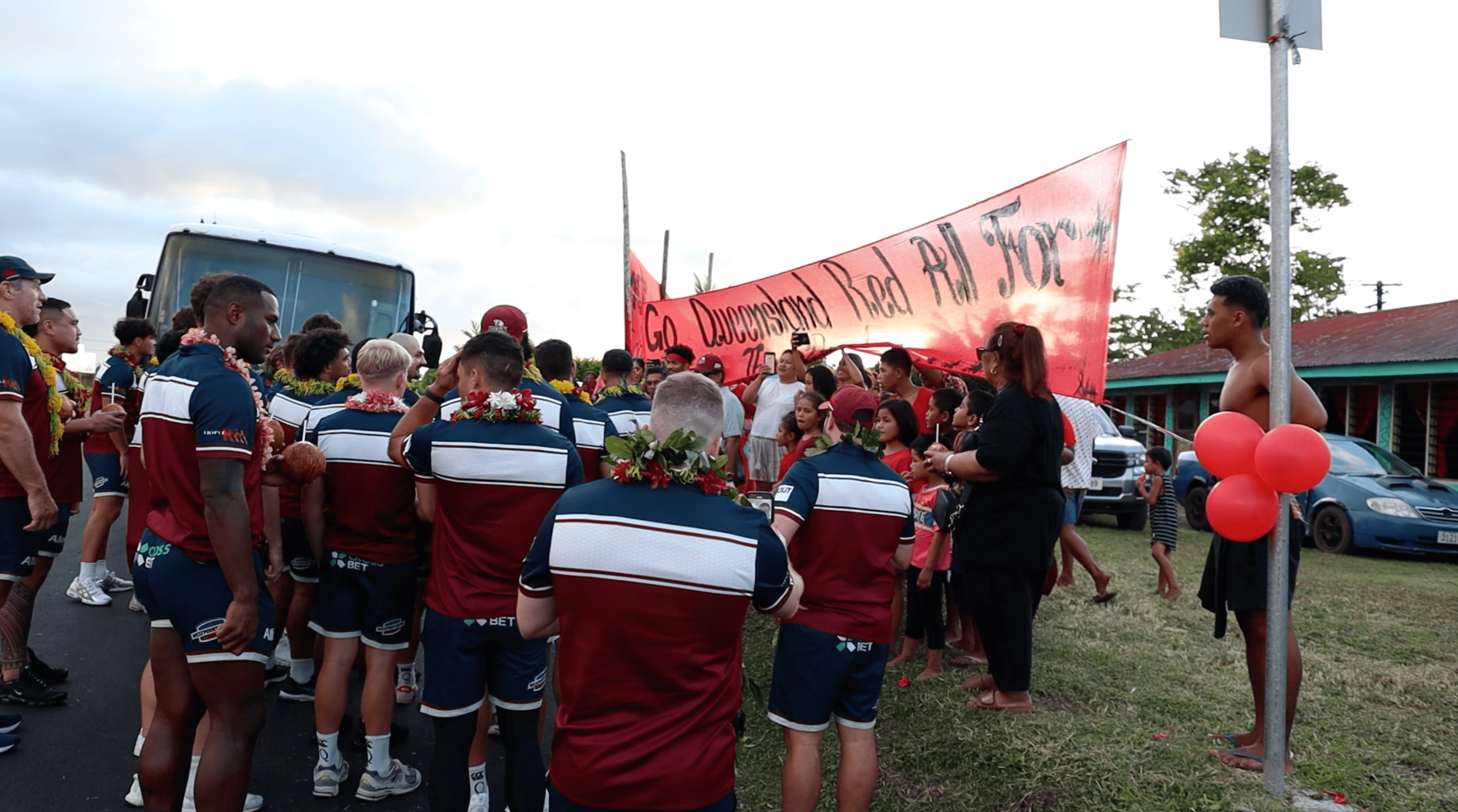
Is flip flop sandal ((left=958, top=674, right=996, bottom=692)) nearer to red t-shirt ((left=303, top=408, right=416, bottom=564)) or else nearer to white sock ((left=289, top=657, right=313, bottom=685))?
red t-shirt ((left=303, top=408, right=416, bottom=564))

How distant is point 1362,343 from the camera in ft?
54.4

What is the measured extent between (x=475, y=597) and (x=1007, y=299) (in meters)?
4.12

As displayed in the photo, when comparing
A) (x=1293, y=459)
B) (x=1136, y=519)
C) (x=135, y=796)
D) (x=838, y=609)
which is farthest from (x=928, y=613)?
(x=1136, y=519)

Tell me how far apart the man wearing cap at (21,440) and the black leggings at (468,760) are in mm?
2665

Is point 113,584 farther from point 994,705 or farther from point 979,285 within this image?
point 979,285

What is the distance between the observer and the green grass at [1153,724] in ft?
11.7

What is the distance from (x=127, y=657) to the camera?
18.4 ft

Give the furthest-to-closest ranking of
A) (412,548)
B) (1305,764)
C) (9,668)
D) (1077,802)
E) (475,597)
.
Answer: (9,668)
(412,548)
(1305,764)
(1077,802)
(475,597)

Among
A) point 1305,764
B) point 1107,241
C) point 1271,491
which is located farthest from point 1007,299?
point 1305,764

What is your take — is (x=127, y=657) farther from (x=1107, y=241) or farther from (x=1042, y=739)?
(x=1107, y=241)

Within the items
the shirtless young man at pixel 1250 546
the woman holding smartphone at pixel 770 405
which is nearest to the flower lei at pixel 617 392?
the woman holding smartphone at pixel 770 405

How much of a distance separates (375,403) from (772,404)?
15.1 feet

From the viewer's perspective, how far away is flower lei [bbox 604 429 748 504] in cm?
216

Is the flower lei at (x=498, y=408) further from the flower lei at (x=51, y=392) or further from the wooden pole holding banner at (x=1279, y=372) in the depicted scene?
the flower lei at (x=51, y=392)
